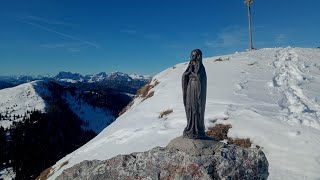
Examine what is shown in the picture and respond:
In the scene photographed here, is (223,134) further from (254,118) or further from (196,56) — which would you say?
(196,56)

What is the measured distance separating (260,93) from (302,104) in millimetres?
4082

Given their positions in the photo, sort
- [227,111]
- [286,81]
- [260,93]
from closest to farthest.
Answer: [227,111] → [260,93] → [286,81]

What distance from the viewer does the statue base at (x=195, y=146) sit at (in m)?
10.6

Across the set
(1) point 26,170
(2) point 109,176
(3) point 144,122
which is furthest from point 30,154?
(2) point 109,176

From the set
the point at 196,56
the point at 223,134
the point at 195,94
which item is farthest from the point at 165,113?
the point at 196,56

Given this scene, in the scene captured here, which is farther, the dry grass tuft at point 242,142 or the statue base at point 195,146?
the dry grass tuft at point 242,142

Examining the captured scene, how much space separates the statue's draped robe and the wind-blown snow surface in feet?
17.3

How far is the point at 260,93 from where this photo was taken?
25.7 m

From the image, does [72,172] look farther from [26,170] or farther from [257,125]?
[26,170]

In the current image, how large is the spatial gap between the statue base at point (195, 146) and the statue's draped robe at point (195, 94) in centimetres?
20

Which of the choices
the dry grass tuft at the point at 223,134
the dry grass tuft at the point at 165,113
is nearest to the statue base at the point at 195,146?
the dry grass tuft at the point at 223,134

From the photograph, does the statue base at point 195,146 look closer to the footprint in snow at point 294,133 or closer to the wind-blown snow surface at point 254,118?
the wind-blown snow surface at point 254,118

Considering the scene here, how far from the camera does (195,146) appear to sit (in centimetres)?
1076

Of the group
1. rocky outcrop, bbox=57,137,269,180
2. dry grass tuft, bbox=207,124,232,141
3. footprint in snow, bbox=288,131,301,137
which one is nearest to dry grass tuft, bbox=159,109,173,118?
dry grass tuft, bbox=207,124,232,141
